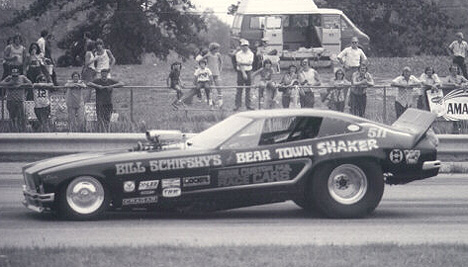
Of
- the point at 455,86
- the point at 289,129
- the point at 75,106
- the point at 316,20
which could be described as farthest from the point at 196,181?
the point at 316,20

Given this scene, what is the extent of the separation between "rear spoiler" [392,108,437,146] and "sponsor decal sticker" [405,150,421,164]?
0.11 metres

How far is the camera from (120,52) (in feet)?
128

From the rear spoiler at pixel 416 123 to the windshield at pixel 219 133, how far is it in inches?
75.0

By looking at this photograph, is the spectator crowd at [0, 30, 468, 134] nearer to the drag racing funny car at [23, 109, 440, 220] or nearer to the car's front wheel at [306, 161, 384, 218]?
the drag racing funny car at [23, 109, 440, 220]

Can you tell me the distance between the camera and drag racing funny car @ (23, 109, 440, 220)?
11938 mm

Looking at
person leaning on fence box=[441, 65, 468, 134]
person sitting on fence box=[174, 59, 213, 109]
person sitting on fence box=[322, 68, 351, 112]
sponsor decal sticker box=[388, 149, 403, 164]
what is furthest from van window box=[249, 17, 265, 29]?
sponsor decal sticker box=[388, 149, 403, 164]

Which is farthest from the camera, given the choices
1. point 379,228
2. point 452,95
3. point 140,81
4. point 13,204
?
point 140,81

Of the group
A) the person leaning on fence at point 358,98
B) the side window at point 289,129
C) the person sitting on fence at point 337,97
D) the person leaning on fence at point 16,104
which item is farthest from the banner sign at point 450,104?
the side window at point 289,129

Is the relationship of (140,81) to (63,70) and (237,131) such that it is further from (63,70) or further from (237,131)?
(237,131)

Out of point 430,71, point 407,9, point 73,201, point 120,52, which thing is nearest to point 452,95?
point 430,71

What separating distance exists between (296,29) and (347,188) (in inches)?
905

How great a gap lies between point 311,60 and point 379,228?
22.1 metres

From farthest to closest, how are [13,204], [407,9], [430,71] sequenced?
[407,9] → [430,71] → [13,204]

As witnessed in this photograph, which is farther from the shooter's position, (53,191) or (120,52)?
(120,52)
